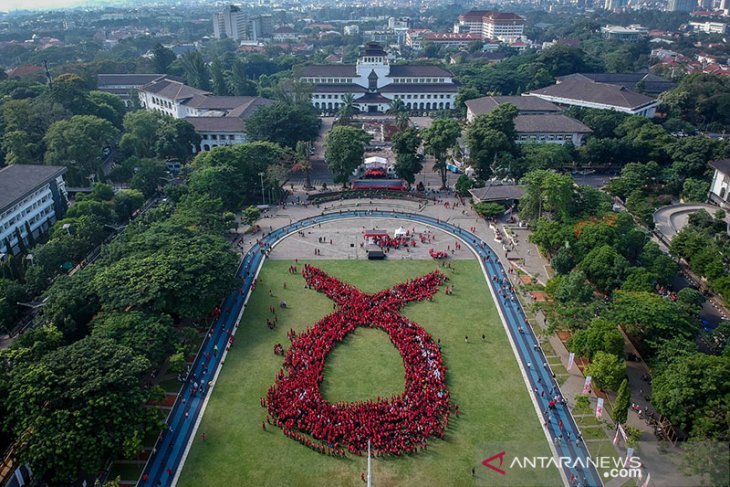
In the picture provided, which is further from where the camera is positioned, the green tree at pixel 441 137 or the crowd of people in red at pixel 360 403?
the green tree at pixel 441 137

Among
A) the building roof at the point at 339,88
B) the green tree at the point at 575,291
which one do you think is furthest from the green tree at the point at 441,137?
the building roof at the point at 339,88

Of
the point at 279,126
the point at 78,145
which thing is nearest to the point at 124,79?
the point at 78,145

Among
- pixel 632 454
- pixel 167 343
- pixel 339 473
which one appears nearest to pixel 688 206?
pixel 632 454

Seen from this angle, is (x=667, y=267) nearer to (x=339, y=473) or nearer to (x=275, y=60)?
(x=339, y=473)

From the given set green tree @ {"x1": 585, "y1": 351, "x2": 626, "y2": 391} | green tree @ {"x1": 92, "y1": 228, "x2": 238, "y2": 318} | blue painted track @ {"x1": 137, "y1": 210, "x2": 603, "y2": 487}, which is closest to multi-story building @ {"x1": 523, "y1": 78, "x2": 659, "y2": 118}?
blue painted track @ {"x1": 137, "y1": 210, "x2": 603, "y2": 487}

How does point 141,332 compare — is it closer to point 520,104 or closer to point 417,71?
point 520,104

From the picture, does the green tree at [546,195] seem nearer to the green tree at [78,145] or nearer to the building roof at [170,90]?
the green tree at [78,145]
